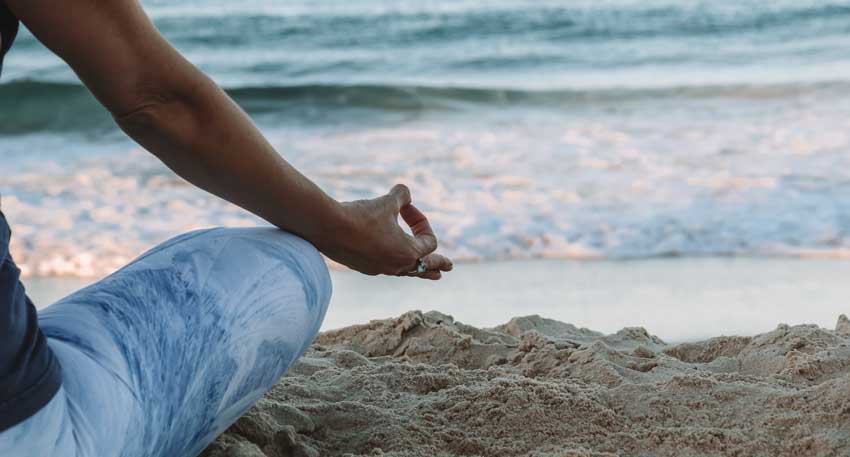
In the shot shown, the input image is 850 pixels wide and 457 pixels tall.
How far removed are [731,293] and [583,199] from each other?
1.47 metres

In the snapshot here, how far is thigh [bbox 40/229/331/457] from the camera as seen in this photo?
1.23m

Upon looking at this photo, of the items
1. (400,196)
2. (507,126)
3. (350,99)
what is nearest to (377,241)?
(400,196)

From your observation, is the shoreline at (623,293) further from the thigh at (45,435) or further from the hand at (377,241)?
the thigh at (45,435)

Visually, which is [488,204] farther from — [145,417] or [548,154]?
[145,417]

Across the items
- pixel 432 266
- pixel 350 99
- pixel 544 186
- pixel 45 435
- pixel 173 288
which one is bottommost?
pixel 45 435

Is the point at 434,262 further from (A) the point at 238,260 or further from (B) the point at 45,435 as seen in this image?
(B) the point at 45,435

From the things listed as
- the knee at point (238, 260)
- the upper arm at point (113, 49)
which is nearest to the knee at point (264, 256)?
the knee at point (238, 260)

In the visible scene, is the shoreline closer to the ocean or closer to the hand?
the ocean

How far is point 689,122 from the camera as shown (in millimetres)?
7176

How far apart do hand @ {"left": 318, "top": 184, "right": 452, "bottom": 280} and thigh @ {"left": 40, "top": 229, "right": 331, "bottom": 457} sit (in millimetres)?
64

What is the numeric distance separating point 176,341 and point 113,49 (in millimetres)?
418

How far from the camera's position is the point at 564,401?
1.95 m

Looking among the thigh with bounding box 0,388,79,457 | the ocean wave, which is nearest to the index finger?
the thigh with bounding box 0,388,79,457

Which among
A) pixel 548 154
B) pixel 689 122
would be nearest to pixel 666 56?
pixel 689 122
